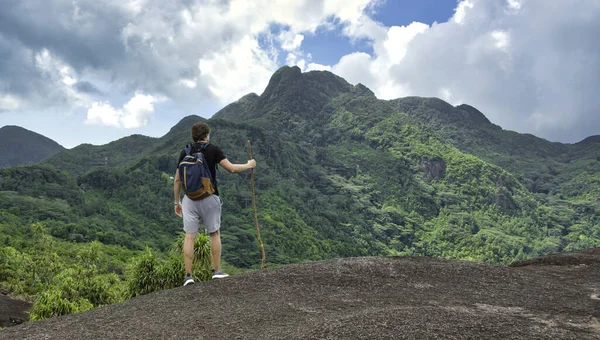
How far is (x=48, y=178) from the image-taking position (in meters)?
136

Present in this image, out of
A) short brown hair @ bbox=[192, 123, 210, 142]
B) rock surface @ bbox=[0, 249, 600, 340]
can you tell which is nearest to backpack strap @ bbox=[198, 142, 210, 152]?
short brown hair @ bbox=[192, 123, 210, 142]

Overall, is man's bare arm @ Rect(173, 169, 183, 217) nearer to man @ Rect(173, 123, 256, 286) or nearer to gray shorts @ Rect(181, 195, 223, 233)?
man @ Rect(173, 123, 256, 286)

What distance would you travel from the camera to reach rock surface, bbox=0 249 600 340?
5512 millimetres

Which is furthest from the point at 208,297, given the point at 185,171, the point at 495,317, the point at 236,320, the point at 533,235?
the point at 533,235

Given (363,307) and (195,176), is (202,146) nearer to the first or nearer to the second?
(195,176)

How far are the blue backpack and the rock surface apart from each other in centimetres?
174

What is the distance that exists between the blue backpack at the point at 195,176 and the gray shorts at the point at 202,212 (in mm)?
186

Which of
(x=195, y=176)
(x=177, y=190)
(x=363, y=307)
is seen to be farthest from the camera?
(x=177, y=190)

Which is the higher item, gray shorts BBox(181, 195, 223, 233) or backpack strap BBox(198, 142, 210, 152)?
backpack strap BBox(198, 142, 210, 152)

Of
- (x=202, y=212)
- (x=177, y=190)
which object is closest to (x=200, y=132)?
(x=177, y=190)

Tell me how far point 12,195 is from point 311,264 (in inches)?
5233

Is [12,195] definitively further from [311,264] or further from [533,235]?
[533,235]

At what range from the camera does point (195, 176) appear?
24.8 ft

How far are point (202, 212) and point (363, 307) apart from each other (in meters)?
3.33
